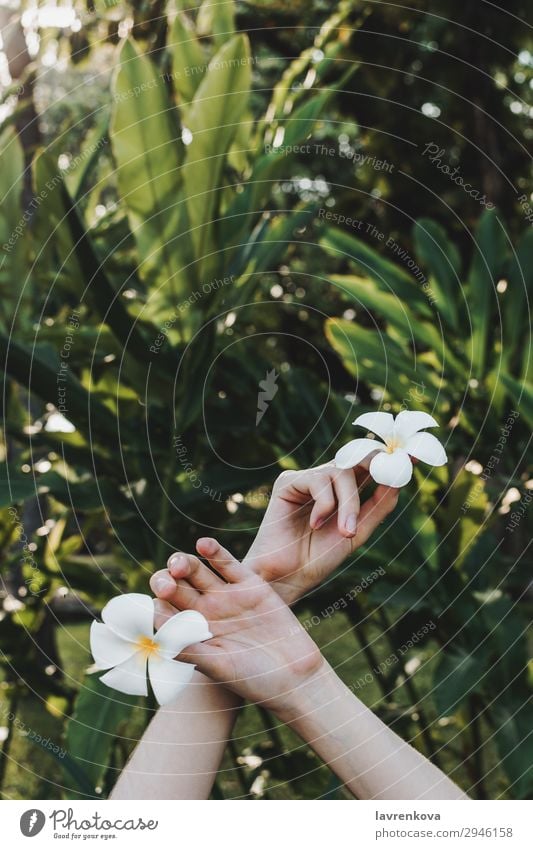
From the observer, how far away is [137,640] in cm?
60

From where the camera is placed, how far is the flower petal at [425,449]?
2.10 ft

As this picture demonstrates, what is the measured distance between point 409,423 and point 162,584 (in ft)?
0.75

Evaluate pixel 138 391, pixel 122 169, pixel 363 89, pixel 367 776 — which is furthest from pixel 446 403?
pixel 363 89

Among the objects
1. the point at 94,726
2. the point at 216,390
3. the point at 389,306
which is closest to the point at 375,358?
the point at 389,306

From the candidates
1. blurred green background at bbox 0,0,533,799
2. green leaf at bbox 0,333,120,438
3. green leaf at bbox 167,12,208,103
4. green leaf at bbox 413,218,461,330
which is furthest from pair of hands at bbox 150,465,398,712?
green leaf at bbox 413,218,461,330

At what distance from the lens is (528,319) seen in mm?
1538

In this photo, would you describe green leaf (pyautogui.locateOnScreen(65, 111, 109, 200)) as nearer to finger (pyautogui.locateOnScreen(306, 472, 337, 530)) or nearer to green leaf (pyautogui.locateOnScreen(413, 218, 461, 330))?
green leaf (pyautogui.locateOnScreen(413, 218, 461, 330))

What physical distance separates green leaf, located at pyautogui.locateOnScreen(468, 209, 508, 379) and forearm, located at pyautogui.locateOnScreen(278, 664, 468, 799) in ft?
2.99

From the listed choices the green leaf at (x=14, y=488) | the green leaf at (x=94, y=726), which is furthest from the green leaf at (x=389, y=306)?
the green leaf at (x=94, y=726)

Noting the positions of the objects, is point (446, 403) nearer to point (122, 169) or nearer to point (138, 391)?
point (138, 391)

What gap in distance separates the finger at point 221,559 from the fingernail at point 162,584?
3 centimetres

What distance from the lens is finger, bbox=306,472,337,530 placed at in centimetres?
63
